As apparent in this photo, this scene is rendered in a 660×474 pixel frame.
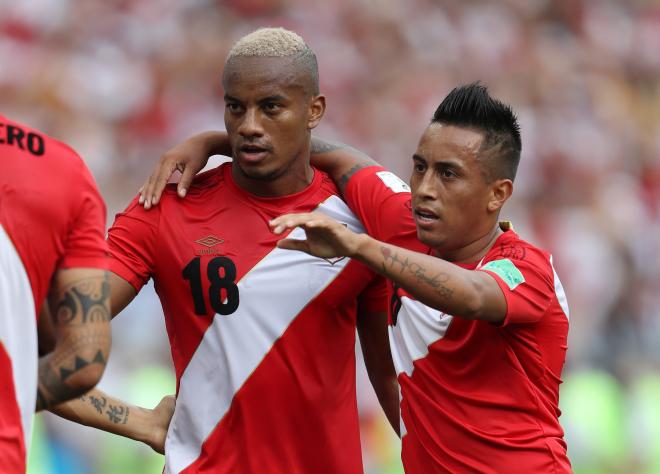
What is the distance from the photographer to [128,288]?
473 cm

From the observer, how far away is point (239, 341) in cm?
474

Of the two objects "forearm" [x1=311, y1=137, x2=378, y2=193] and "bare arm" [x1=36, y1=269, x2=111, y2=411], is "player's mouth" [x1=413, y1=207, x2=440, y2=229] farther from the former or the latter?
"bare arm" [x1=36, y1=269, x2=111, y2=411]

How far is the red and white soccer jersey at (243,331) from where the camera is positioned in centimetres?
474

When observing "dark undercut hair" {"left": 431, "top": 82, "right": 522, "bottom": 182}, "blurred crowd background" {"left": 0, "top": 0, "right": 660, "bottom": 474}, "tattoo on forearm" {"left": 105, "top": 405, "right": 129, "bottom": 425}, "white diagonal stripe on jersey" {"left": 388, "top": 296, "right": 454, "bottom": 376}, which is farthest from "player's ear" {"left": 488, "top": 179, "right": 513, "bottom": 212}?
"blurred crowd background" {"left": 0, "top": 0, "right": 660, "bottom": 474}

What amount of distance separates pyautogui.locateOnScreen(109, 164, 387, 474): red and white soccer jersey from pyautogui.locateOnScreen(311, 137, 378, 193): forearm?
1.12 feet

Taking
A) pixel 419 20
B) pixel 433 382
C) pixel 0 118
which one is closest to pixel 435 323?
pixel 433 382

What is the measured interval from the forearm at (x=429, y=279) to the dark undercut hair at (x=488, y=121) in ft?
2.06

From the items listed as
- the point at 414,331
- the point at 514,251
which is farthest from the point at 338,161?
the point at 514,251

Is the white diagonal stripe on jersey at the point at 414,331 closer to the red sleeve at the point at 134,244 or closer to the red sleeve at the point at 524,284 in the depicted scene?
the red sleeve at the point at 524,284

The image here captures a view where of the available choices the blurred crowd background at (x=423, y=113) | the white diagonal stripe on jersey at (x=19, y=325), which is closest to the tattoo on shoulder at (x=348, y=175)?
the white diagonal stripe on jersey at (x=19, y=325)

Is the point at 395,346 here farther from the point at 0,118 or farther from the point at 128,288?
the point at 0,118

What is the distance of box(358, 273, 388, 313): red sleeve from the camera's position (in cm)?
505

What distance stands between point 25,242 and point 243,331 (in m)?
1.45

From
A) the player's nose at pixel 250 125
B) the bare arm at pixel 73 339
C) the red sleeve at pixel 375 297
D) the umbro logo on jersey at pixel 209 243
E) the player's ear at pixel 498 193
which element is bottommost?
the bare arm at pixel 73 339
